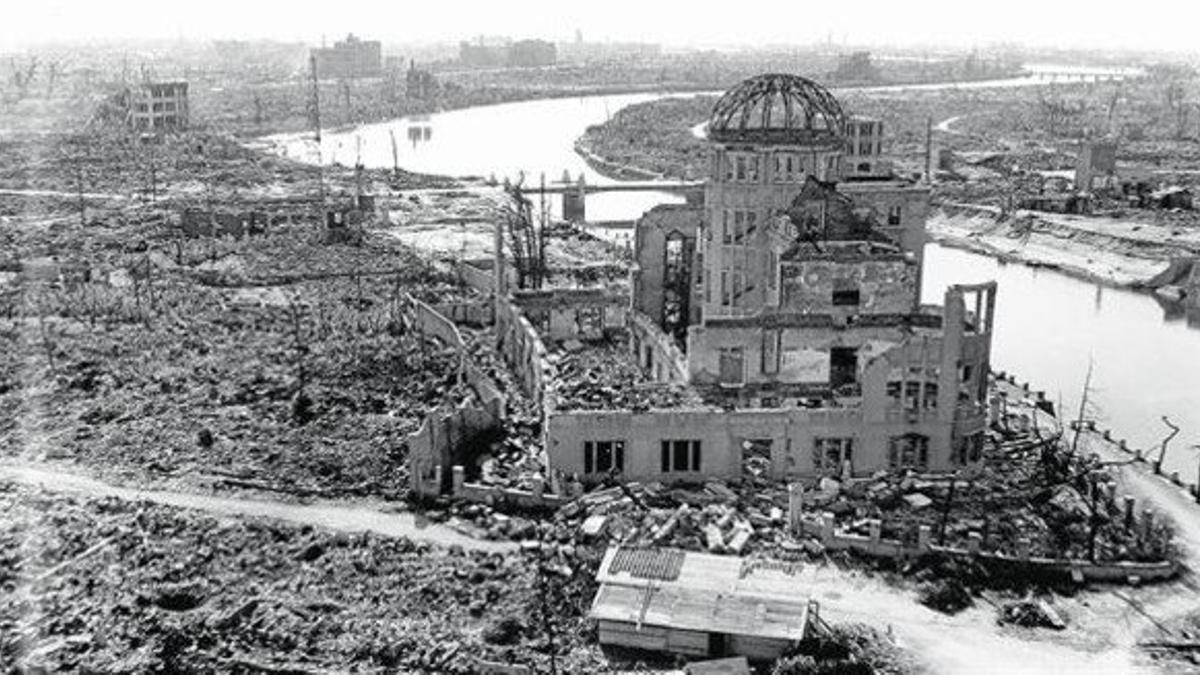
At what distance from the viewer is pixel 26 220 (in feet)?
279

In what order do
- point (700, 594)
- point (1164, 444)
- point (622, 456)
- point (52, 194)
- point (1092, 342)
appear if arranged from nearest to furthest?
point (700, 594), point (622, 456), point (1164, 444), point (1092, 342), point (52, 194)

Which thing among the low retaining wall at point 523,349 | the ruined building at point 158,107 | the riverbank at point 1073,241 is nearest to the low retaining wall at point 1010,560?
the low retaining wall at point 523,349

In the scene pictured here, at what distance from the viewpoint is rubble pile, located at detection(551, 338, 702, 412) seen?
3791 centimetres

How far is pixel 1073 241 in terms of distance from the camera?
3297 inches

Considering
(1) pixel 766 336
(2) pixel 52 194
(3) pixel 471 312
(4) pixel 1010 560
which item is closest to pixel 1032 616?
(4) pixel 1010 560

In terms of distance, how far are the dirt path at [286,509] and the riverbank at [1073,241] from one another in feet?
175

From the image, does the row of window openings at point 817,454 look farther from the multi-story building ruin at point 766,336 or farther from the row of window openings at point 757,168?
the row of window openings at point 757,168

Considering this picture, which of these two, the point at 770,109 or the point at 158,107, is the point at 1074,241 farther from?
the point at 158,107

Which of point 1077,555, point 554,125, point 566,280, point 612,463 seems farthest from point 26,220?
point 554,125

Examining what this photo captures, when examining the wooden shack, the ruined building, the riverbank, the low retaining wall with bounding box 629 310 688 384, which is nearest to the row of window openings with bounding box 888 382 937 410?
the low retaining wall with bounding box 629 310 688 384

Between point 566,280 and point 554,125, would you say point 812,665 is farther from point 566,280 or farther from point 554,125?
point 554,125

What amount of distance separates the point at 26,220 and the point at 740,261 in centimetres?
5711

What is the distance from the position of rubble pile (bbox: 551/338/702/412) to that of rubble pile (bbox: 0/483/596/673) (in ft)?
24.3

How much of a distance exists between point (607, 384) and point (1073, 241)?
51720 mm
